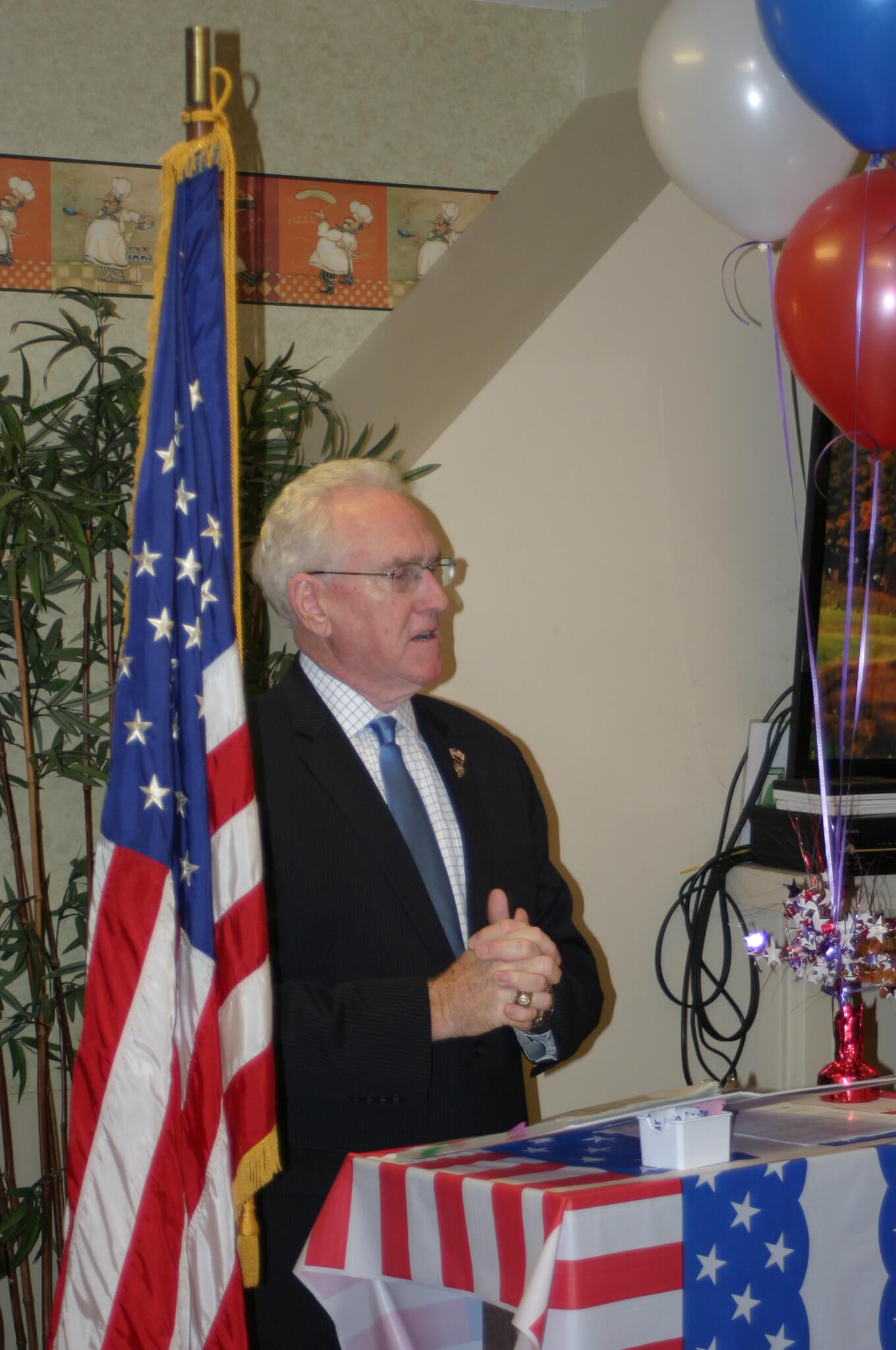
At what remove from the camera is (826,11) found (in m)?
1.76

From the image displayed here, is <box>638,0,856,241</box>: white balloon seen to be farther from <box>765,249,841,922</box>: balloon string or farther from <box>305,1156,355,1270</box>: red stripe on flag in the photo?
<box>305,1156,355,1270</box>: red stripe on flag

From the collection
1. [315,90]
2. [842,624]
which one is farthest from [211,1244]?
[315,90]

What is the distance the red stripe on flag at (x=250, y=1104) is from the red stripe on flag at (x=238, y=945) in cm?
10

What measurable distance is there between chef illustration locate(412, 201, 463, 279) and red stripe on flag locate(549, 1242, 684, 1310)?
281 cm

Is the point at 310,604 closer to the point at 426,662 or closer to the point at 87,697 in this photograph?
the point at 426,662

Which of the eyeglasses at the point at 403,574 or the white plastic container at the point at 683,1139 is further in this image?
the eyeglasses at the point at 403,574

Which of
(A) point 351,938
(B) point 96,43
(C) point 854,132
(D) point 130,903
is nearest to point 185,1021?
(D) point 130,903

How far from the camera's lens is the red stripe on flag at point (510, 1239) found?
138cm

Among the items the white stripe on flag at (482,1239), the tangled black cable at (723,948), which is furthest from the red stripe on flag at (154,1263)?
the tangled black cable at (723,948)

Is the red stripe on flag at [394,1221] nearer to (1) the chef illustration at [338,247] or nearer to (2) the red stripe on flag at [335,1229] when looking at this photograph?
(2) the red stripe on flag at [335,1229]

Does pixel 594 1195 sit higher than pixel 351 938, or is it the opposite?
pixel 351 938

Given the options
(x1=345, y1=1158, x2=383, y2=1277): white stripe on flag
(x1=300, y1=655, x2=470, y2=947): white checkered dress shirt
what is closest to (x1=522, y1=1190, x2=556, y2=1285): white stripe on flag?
(x1=345, y1=1158, x2=383, y2=1277): white stripe on flag

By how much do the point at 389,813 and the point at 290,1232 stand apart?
59 centimetres

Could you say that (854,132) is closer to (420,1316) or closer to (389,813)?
(389,813)
